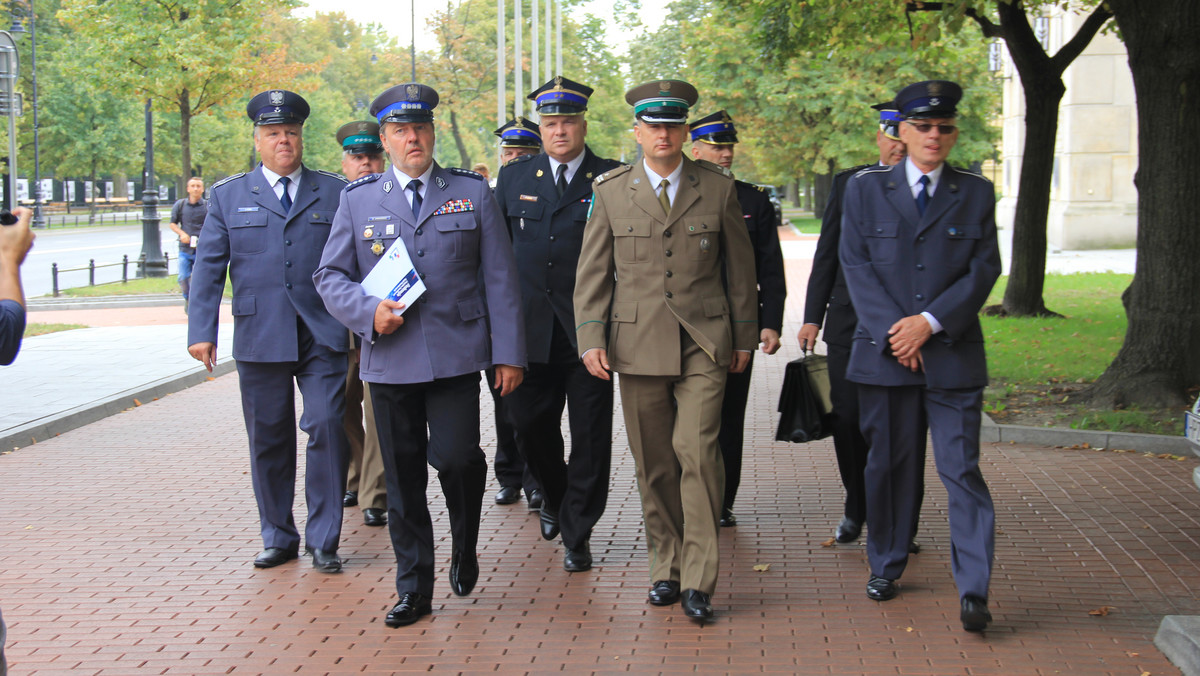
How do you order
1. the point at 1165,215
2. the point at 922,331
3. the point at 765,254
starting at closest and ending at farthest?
the point at 922,331 → the point at 765,254 → the point at 1165,215

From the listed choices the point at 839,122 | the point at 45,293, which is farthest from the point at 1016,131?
the point at 45,293

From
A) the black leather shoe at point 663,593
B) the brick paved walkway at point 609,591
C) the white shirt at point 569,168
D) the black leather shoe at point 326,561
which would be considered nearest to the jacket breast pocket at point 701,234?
the white shirt at point 569,168

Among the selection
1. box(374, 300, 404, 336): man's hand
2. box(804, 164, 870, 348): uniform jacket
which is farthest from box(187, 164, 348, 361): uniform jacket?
box(804, 164, 870, 348): uniform jacket

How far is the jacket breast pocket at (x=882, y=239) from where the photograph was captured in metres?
5.28

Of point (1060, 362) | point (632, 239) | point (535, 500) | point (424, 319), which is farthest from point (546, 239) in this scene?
point (1060, 362)

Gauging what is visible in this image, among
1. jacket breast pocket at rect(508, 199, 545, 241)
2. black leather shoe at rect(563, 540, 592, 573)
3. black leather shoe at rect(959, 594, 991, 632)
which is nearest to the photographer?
black leather shoe at rect(959, 594, 991, 632)

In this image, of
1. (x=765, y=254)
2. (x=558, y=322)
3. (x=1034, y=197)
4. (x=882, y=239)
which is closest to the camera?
(x=882, y=239)

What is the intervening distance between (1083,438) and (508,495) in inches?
167

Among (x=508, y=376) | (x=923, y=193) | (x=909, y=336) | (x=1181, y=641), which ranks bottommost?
(x=1181, y=641)

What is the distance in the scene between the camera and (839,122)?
41.0 metres

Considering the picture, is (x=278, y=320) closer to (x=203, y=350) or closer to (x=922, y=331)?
(x=203, y=350)

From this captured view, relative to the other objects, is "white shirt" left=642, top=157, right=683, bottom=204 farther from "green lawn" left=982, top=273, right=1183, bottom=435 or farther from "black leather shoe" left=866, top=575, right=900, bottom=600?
"green lawn" left=982, top=273, right=1183, bottom=435

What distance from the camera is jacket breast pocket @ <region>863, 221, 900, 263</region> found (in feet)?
17.3

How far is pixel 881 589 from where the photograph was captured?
5.39 metres
